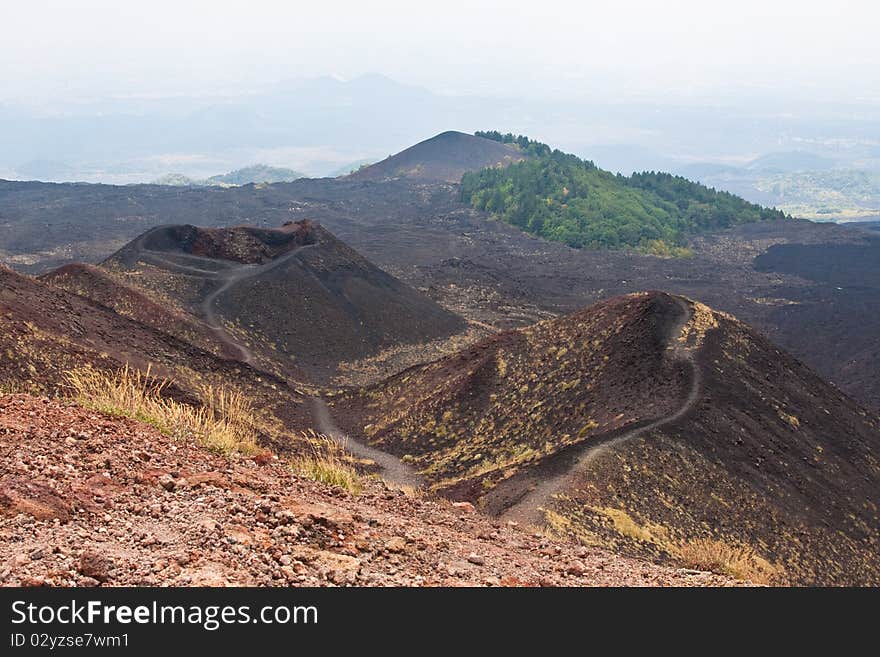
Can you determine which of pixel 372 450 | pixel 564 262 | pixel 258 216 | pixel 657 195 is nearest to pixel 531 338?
pixel 372 450

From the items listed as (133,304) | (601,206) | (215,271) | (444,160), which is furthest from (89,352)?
(444,160)

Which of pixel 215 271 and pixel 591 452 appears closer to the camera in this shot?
pixel 591 452

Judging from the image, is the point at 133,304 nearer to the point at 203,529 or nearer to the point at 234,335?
the point at 234,335

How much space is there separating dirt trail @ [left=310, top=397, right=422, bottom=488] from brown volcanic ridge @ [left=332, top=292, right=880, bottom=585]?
50cm

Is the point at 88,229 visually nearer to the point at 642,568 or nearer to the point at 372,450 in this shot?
the point at 372,450

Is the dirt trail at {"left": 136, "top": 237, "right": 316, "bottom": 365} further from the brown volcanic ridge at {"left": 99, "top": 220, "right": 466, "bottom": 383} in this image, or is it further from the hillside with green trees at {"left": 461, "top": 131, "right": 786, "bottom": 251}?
the hillside with green trees at {"left": 461, "top": 131, "right": 786, "bottom": 251}

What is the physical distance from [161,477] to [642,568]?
5856 mm

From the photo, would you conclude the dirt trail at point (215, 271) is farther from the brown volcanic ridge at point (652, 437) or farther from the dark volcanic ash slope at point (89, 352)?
the brown volcanic ridge at point (652, 437)

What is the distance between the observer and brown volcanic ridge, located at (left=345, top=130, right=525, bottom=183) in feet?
524

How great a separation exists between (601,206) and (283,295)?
7433cm

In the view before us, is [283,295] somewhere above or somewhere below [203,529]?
below

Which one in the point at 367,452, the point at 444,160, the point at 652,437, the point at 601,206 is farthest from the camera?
the point at 444,160

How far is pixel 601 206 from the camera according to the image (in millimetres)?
111688

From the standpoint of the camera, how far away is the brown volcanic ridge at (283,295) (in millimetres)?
43438
